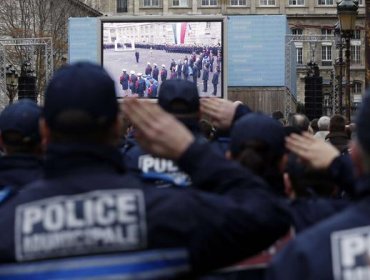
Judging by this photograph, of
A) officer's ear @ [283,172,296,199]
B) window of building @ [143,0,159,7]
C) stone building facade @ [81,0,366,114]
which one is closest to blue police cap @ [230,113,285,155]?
officer's ear @ [283,172,296,199]

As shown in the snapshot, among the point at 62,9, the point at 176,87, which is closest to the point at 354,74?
the point at 62,9

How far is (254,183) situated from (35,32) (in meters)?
52.2

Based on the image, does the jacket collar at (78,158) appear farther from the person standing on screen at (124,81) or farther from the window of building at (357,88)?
the window of building at (357,88)

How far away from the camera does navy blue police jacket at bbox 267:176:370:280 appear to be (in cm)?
307

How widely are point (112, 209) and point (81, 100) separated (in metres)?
0.35

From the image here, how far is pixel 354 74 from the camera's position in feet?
261

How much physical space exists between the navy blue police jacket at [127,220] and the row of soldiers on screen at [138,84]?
32.6m

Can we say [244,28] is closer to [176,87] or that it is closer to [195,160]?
[176,87]

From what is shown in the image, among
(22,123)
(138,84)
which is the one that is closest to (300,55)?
(138,84)

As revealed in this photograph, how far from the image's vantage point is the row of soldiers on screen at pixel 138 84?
36188 millimetres

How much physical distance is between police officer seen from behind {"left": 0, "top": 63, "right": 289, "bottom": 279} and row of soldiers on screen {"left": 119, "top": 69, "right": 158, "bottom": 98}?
107 ft

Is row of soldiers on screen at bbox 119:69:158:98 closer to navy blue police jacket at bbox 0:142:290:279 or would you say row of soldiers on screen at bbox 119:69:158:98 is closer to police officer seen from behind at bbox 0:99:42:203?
police officer seen from behind at bbox 0:99:42:203

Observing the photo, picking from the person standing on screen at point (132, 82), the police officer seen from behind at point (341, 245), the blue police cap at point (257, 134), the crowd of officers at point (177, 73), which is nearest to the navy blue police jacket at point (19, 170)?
the blue police cap at point (257, 134)

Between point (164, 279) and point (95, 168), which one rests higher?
point (95, 168)
